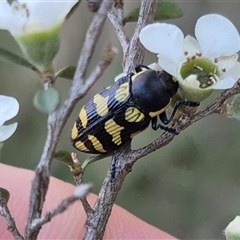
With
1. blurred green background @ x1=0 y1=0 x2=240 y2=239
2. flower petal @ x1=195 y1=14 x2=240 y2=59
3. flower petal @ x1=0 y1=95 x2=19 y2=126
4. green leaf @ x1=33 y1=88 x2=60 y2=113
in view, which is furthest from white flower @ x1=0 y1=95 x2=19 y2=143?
blurred green background @ x1=0 y1=0 x2=240 y2=239

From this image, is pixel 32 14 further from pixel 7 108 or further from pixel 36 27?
pixel 7 108

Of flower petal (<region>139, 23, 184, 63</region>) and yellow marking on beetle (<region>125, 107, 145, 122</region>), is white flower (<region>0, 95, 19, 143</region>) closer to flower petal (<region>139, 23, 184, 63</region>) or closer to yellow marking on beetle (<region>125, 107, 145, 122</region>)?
flower petal (<region>139, 23, 184, 63</region>)

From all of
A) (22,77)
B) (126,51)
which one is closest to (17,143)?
(22,77)

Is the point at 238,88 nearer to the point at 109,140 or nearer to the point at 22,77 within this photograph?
the point at 109,140

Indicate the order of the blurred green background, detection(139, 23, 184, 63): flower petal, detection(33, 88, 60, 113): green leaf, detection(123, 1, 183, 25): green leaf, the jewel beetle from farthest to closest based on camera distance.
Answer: the blurred green background
the jewel beetle
detection(123, 1, 183, 25): green leaf
detection(139, 23, 184, 63): flower petal
detection(33, 88, 60, 113): green leaf

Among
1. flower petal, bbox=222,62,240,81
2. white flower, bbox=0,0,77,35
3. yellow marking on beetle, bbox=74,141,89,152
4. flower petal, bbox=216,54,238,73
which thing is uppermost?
white flower, bbox=0,0,77,35

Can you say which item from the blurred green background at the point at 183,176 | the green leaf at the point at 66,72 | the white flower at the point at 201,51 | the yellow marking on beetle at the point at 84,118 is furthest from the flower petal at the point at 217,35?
the blurred green background at the point at 183,176

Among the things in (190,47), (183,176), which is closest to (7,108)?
(190,47)
